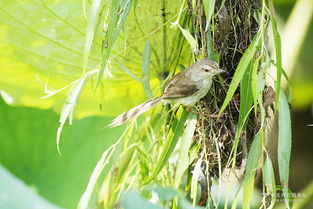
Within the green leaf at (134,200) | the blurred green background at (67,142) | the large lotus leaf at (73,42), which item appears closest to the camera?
the green leaf at (134,200)

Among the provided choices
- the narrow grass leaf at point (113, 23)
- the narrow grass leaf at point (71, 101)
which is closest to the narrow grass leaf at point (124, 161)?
the narrow grass leaf at point (71, 101)

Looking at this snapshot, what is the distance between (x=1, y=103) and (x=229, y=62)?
99 cm

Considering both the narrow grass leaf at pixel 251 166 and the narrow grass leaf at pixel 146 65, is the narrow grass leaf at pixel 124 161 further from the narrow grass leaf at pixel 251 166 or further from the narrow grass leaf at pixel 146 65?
the narrow grass leaf at pixel 251 166

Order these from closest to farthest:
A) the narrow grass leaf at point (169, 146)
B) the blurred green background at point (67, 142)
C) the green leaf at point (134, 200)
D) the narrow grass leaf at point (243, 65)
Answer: the green leaf at point (134, 200)
the narrow grass leaf at point (243, 65)
the narrow grass leaf at point (169, 146)
the blurred green background at point (67, 142)

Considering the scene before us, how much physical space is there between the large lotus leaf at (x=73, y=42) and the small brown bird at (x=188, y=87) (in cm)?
8

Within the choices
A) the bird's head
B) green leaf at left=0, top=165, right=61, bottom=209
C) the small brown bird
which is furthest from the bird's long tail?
green leaf at left=0, top=165, right=61, bottom=209

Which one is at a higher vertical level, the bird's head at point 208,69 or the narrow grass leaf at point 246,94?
the bird's head at point 208,69

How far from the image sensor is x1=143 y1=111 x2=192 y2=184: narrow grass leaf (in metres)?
1.15

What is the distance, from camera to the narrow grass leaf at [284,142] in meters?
1.08

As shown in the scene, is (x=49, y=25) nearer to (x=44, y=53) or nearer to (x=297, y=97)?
(x=44, y=53)

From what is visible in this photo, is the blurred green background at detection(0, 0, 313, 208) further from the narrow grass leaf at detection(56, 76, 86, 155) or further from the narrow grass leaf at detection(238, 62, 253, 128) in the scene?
the narrow grass leaf at detection(238, 62, 253, 128)

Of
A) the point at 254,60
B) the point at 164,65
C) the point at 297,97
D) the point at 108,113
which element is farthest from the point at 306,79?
the point at 254,60

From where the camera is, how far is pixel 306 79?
1.97 m

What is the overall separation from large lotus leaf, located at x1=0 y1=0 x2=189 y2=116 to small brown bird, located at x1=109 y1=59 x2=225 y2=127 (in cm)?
8
